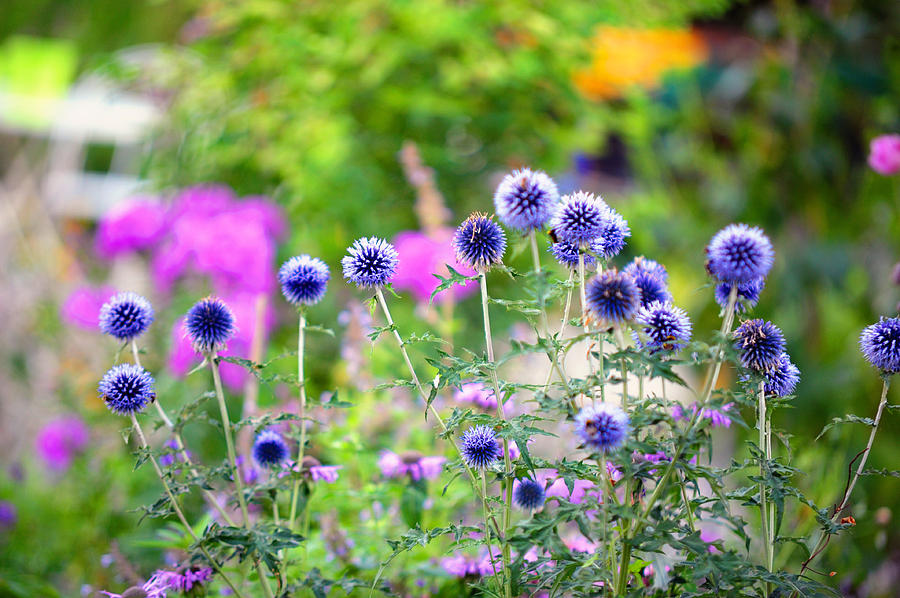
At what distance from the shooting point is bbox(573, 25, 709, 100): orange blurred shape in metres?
2.85

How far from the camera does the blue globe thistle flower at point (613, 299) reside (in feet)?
2.67

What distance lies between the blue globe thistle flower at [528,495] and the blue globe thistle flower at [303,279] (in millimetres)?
418

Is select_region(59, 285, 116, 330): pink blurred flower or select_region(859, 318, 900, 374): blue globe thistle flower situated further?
select_region(59, 285, 116, 330): pink blurred flower

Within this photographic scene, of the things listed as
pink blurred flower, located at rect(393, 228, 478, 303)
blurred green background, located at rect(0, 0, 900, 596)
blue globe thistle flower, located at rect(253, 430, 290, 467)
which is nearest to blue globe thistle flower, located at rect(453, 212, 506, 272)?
blue globe thistle flower, located at rect(253, 430, 290, 467)

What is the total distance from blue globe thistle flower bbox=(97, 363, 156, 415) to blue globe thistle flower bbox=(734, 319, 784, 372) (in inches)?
30.0

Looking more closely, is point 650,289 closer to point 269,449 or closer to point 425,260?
point 269,449

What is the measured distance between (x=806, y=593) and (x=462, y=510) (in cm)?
81

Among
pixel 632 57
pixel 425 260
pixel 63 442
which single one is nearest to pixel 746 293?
pixel 425 260

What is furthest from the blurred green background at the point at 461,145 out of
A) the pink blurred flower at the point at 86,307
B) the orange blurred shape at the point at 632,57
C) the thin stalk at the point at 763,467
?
the thin stalk at the point at 763,467

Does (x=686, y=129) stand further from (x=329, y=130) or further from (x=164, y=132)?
(x=164, y=132)

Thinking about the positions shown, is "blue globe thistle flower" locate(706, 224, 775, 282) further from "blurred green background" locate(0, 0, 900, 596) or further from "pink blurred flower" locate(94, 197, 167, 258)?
"pink blurred flower" locate(94, 197, 167, 258)

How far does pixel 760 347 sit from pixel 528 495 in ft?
1.34

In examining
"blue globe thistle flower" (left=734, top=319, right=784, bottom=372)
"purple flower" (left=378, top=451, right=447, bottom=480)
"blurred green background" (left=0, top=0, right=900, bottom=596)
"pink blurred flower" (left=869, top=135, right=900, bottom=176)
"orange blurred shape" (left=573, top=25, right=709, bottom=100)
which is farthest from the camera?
"orange blurred shape" (left=573, top=25, right=709, bottom=100)

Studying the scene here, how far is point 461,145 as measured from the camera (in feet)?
9.19
